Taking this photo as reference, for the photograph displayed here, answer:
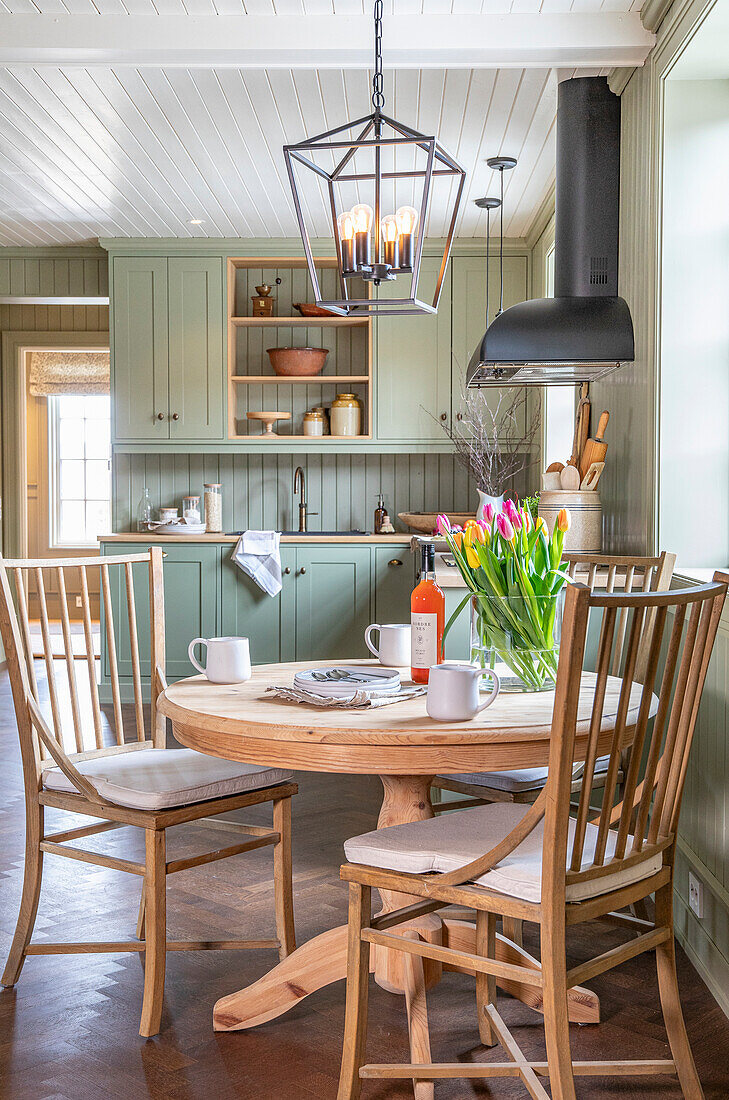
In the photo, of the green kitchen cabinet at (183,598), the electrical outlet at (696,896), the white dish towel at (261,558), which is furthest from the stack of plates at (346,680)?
the green kitchen cabinet at (183,598)

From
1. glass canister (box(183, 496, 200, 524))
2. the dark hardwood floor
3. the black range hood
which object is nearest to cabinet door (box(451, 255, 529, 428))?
glass canister (box(183, 496, 200, 524))

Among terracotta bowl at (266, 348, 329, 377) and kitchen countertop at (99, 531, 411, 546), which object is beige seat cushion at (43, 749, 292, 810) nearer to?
kitchen countertop at (99, 531, 411, 546)

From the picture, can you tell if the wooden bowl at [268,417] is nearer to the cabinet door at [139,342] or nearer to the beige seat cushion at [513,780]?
the cabinet door at [139,342]

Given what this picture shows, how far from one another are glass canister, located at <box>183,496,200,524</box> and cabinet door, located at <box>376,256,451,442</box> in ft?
3.87

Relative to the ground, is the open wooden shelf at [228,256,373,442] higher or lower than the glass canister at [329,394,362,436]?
higher

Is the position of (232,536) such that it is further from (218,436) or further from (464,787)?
(464,787)

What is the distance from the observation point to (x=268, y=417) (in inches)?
238

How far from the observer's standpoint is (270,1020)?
217cm

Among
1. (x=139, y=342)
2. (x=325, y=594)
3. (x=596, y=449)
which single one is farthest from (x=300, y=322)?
(x=596, y=449)

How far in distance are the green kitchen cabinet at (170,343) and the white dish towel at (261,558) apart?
74 cm

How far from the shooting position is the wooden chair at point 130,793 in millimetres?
2084

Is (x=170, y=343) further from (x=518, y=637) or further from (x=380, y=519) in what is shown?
(x=518, y=637)

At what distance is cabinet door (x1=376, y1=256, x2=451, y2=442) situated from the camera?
5.95 m

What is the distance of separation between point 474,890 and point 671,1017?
0.46 metres
